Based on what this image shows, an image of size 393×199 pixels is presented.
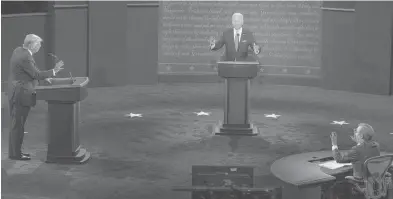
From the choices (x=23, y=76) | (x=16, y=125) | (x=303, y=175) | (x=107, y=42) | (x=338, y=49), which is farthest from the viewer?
(x=338, y=49)

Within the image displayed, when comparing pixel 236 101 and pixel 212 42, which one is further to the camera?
pixel 236 101

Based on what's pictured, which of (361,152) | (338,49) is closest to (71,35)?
(338,49)

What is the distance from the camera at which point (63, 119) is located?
10164 mm

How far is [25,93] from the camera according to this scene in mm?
10188

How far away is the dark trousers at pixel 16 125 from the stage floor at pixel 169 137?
0.66ft

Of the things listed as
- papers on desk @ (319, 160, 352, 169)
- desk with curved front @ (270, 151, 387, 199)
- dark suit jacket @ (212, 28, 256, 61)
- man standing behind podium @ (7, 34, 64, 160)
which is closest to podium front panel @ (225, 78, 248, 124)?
dark suit jacket @ (212, 28, 256, 61)

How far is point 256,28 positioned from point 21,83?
24.8 ft

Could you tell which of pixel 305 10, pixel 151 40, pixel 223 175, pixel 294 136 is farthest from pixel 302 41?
pixel 223 175

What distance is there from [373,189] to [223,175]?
4.57 ft

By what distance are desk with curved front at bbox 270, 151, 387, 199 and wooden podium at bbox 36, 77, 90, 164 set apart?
293 centimetres

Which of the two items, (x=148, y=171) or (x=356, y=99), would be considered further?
(x=356, y=99)

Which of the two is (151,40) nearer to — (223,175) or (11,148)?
(11,148)

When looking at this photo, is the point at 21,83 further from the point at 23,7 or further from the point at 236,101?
the point at 23,7

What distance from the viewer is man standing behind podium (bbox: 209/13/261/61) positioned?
12.0 metres
